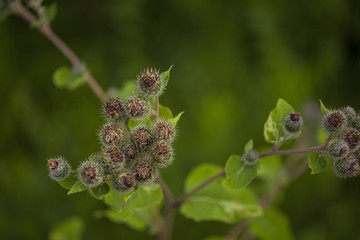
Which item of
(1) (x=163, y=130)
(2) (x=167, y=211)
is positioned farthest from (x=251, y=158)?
(2) (x=167, y=211)

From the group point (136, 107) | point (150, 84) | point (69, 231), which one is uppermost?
point (69, 231)

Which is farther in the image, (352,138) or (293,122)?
(293,122)

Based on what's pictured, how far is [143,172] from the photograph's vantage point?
2.19 metres

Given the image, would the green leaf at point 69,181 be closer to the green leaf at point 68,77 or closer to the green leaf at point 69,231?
the green leaf at point 68,77

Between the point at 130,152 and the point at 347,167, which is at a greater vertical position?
the point at 130,152

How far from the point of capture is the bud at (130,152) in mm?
2281

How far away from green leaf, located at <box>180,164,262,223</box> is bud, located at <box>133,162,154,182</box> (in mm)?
942

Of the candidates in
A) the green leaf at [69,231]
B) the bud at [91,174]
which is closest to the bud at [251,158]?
the bud at [91,174]

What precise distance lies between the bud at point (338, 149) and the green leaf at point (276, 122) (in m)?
0.38

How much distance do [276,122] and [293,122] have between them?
0.23 m

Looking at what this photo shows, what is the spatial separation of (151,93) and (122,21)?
340cm

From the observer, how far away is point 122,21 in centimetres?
554

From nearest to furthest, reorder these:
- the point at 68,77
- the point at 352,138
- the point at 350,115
Result: 1. the point at 352,138
2. the point at 350,115
3. the point at 68,77

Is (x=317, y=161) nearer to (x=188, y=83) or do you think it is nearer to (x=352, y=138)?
(x=352, y=138)
